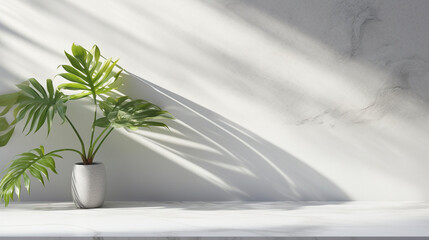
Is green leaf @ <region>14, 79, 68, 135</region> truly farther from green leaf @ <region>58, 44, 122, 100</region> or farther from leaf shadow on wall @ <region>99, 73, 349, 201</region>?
leaf shadow on wall @ <region>99, 73, 349, 201</region>

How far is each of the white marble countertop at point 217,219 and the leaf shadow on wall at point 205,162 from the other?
0.05 metres

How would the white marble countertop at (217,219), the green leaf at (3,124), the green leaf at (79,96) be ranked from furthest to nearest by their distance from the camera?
the green leaf at (3,124) < the green leaf at (79,96) < the white marble countertop at (217,219)

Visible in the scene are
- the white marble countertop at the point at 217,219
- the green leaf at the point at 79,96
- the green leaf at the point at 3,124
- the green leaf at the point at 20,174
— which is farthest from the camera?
the green leaf at the point at 3,124

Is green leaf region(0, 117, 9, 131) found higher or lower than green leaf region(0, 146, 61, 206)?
higher

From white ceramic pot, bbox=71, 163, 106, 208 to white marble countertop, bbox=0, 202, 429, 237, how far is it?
34 mm

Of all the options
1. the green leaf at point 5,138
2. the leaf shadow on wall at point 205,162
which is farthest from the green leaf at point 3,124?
the leaf shadow on wall at point 205,162

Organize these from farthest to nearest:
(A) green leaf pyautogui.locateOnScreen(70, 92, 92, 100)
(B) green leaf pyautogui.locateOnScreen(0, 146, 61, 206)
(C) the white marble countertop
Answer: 1. (A) green leaf pyautogui.locateOnScreen(70, 92, 92, 100)
2. (B) green leaf pyautogui.locateOnScreen(0, 146, 61, 206)
3. (C) the white marble countertop

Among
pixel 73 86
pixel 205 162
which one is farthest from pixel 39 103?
pixel 205 162

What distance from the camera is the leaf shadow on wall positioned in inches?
69.3

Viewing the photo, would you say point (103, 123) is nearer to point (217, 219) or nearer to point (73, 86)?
point (73, 86)

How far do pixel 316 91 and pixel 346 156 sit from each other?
10.3 inches

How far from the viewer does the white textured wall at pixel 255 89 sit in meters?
1.72

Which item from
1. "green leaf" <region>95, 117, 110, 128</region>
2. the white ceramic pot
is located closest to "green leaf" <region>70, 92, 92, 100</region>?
Answer: "green leaf" <region>95, 117, 110, 128</region>

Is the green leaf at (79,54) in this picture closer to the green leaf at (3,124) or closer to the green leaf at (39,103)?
the green leaf at (39,103)
